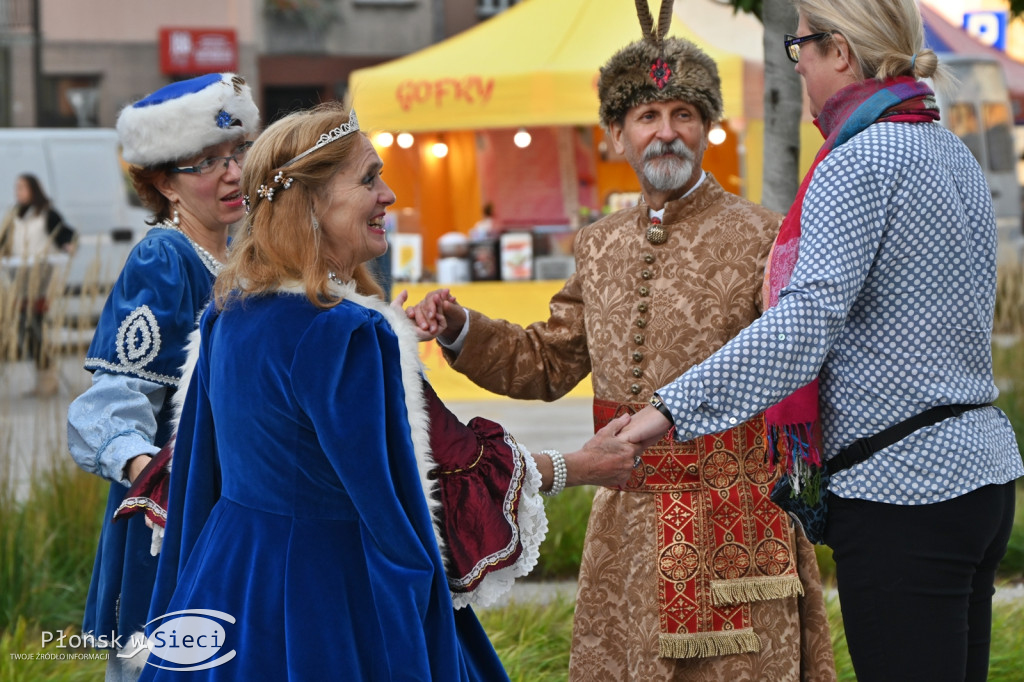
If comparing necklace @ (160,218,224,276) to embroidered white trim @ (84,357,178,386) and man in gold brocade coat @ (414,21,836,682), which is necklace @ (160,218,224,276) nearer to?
embroidered white trim @ (84,357,178,386)

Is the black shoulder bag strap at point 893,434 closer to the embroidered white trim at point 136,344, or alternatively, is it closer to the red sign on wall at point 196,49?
the embroidered white trim at point 136,344

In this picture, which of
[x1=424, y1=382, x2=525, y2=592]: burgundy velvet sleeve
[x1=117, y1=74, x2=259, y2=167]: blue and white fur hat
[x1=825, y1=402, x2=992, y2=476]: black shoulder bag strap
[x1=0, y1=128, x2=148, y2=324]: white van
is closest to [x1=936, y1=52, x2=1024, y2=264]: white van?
[x1=0, y1=128, x2=148, y2=324]: white van

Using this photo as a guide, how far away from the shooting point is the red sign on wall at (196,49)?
23766 mm

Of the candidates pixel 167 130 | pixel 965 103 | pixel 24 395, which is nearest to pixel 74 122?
pixel 965 103

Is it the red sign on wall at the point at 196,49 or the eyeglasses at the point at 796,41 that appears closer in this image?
the eyeglasses at the point at 796,41

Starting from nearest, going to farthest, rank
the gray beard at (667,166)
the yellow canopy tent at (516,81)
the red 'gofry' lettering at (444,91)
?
the gray beard at (667,166)
the yellow canopy tent at (516,81)
the red 'gofry' lettering at (444,91)

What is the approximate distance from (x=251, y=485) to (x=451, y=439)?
14.9 inches

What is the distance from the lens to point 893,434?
2.30 metres

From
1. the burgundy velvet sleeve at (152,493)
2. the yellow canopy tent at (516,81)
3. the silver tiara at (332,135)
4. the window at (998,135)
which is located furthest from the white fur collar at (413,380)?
the window at (998,135)

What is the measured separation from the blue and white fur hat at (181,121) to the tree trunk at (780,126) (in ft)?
7.35

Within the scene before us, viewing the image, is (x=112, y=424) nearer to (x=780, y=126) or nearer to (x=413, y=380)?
(x=413, y=380)

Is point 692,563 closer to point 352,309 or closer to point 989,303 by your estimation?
point 989,303

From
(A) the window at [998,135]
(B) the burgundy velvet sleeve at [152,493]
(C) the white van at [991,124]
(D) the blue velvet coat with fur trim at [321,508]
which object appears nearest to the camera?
(D) the blue velvet coat with fur trim at [321,508]

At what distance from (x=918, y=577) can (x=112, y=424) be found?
5.50 ft
